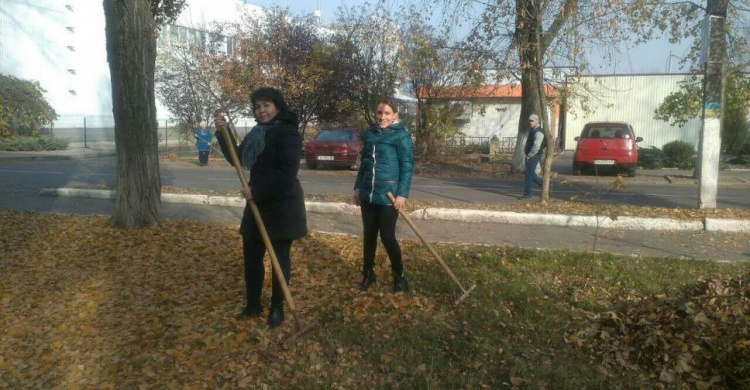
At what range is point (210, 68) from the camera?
965 inches

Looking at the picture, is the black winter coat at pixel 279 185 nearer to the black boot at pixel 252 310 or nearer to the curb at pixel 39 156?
the black boot at pixel 252 310

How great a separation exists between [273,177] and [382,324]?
138 cm

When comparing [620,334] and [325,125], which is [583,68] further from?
[325,125]

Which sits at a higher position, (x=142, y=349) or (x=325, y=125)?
(x=325, y=125)

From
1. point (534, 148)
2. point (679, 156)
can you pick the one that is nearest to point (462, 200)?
point (534, 148)

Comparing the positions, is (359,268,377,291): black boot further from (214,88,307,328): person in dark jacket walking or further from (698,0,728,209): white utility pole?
(698,0,728,209): white utility pole

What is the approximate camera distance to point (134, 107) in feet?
23.7

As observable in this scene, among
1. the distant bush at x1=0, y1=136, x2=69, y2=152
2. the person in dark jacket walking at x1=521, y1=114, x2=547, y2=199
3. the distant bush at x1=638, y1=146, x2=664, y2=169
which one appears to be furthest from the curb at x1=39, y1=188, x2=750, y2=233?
the distant bush at x1=0, y1=136, x2=69, y2=152

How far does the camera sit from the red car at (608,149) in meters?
17.8

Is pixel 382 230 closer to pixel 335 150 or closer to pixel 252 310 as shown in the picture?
pixel 252 310

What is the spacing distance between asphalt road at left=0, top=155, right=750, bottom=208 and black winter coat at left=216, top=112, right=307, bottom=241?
726cm

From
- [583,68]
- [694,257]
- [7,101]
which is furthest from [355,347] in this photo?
[7,101]

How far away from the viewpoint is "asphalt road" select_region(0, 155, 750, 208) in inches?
496

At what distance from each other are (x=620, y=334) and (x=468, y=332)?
1029mm
